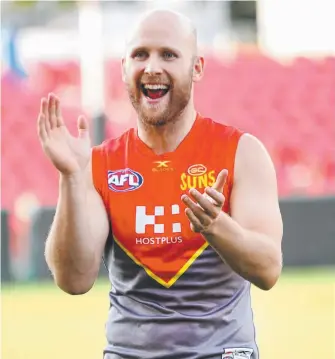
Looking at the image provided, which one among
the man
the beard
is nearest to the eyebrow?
the man

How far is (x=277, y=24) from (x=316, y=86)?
4879mm

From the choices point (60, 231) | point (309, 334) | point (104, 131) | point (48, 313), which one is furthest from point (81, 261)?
point (104, 131)

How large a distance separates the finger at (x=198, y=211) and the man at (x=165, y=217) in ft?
0.37

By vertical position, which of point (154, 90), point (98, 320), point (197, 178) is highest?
point (154, 90)

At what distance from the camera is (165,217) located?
4.63 m

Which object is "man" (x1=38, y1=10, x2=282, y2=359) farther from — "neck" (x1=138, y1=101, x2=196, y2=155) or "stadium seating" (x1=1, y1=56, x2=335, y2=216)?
"stadium seating" (x1=1, y1=56, x2=335, y2=216)

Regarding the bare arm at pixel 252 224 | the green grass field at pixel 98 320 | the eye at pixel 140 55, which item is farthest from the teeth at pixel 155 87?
the green grass field at pixel 98 320

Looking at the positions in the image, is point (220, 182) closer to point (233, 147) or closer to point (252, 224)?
point (252, 224)

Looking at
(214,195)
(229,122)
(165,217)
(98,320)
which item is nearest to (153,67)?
(165,217)

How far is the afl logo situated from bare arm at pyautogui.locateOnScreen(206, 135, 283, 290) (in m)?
0.14

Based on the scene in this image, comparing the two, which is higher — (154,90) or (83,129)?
(154,90)

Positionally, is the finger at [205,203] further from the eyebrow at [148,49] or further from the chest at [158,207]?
the eyebrow at [148,49]

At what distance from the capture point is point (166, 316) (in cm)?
450

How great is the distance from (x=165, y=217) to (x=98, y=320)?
6.31m
